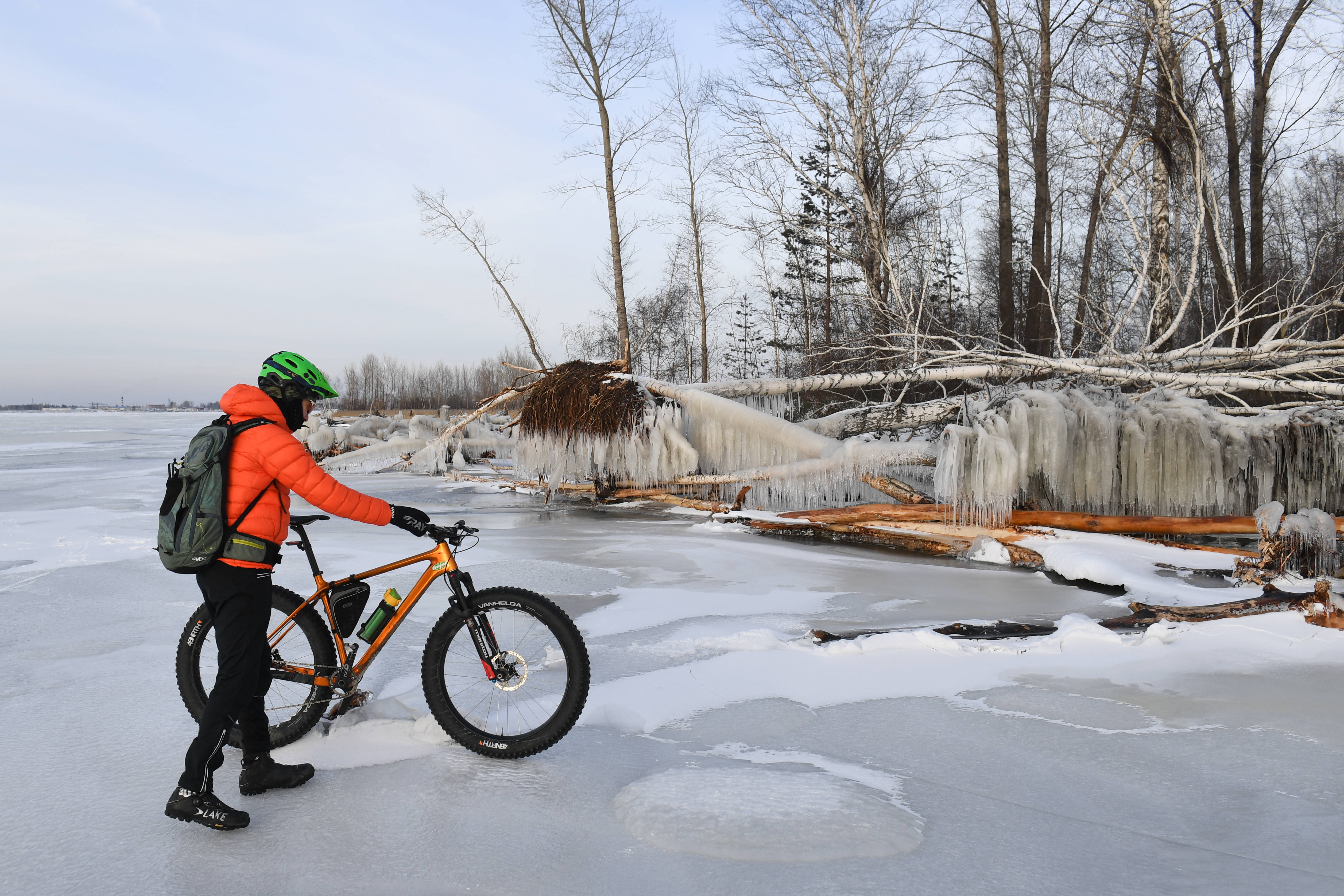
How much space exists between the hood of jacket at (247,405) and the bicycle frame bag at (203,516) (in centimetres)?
8

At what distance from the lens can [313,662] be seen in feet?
10.5

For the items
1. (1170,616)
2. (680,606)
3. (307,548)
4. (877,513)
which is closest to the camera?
(307,548)

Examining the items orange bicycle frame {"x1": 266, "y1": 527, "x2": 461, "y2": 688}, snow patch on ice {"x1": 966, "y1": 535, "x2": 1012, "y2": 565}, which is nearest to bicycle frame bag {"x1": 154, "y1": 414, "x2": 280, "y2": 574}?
orange bicycle frame {"x1": 266, "y1": 527, "x2": 461, "y2": 688}

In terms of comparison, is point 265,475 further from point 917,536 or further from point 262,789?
point 917,536

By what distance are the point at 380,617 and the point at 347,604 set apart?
15 centimetres

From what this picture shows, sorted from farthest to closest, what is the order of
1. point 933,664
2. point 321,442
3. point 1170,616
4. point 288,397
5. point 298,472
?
point 321,442 < point 1170,616 < point 933,664 < point 288,397 < point 298,472

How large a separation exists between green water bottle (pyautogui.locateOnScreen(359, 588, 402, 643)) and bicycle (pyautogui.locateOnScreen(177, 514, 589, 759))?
2 cm

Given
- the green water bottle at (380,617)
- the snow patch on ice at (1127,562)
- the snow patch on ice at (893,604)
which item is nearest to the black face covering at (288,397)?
the green water bottle at (380,617)

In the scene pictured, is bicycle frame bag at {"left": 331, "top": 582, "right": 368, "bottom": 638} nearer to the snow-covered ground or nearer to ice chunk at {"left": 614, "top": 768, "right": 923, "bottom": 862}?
the snow-covered ground

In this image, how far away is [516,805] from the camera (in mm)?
2678

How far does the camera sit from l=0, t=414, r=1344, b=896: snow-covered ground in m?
2.28

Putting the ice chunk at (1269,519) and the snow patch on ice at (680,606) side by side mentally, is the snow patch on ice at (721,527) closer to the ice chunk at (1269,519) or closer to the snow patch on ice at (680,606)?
the snow patch on ice at (680,606)

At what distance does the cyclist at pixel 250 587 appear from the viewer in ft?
8.63

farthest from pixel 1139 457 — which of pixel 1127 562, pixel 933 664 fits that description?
pixel 933 664
